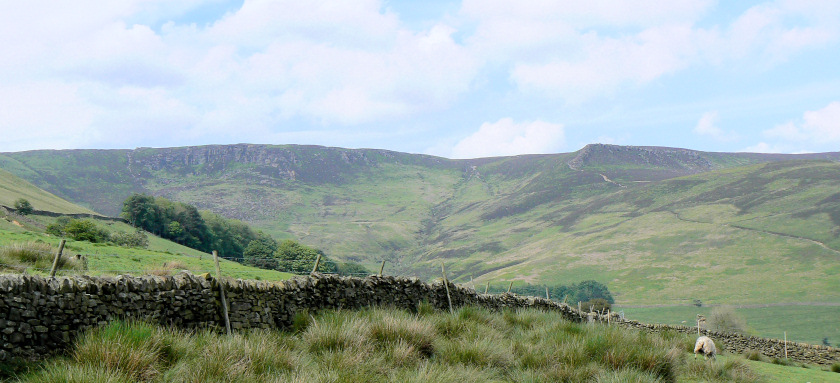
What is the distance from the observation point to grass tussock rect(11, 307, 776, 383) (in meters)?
6.59

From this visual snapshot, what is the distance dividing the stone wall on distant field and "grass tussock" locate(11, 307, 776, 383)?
12.3 inches

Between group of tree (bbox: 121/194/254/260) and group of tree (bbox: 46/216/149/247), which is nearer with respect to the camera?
group of tree (bbox: 46/216/149/247)

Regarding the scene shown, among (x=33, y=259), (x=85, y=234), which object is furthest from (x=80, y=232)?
(x=33, y=259)

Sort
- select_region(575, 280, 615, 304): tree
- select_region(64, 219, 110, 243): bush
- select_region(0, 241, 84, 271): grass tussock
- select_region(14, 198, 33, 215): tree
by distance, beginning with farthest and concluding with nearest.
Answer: select_region(575, 280, 615, 304): tree → select_region(14, 198, 33, 215): tree → select_region(64, 219, 110, 243): bush → select_region(0, 241, 84, 271): grass tussock

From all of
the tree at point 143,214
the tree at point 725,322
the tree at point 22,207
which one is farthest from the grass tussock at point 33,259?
the tree at point 143,214

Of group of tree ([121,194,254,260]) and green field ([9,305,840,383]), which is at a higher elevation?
green field ([9,305,840,383])

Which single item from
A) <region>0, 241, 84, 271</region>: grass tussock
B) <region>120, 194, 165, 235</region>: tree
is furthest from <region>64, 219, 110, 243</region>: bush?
<region>120, 194, 165, 235</region>: tree

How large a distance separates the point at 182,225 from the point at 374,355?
77.7 meters

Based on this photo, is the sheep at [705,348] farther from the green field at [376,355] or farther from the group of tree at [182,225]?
the group of tree at [182,225]

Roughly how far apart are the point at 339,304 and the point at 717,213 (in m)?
184

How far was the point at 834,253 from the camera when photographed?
119 m

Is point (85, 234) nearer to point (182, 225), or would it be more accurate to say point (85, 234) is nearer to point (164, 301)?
point (164, 301)

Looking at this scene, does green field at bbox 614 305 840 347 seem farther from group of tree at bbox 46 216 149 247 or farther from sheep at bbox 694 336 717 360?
group of tree at bbox 46 216 149 247

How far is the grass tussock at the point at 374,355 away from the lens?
21.6 ft
